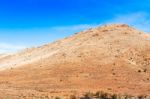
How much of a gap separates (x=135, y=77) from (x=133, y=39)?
16.6 metres

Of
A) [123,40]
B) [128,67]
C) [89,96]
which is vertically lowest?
[89,96]

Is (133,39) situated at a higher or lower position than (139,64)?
higher

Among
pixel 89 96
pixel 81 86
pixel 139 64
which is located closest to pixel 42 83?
pixel 81 86

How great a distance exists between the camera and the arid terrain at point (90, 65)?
5137 cm

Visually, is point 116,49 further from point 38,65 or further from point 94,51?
point 38,65

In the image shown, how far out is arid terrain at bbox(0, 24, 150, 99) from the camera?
51.4 meters

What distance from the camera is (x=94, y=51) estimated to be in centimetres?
6800

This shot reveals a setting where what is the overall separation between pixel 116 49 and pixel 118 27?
1141 cm

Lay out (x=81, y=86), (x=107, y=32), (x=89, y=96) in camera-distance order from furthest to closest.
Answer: (x=107, y=32), (x=81, y=86), (x=89, y=96)

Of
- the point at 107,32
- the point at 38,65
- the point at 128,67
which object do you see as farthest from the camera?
the point at 107,32

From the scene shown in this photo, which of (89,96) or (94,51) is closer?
(89,96)

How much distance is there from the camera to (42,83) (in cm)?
5369

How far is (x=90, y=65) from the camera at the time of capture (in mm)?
61875

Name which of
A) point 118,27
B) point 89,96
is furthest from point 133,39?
point 89,96
